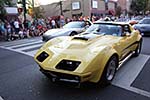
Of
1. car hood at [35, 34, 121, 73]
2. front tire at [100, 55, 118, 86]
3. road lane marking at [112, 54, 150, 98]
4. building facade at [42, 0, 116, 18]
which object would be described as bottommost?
road lane marking at [112, 54, 150, 98]

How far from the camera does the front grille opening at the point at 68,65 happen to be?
4.76 meters

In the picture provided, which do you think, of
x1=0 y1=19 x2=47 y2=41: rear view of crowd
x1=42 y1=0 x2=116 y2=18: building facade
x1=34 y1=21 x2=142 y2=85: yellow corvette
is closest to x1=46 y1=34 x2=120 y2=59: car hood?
x1=34 y1=21 x2=142 y2=85: yellow corvette

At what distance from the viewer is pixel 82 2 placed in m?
45.2

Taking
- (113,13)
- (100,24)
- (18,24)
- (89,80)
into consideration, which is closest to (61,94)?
(89,80)

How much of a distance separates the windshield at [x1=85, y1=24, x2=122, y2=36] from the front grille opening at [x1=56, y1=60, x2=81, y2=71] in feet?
7.33

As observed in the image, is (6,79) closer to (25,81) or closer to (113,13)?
(25,81)

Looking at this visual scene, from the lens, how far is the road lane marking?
5.21 meters

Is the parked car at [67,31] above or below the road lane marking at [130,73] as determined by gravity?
above

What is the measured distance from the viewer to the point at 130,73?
6328 millimetres

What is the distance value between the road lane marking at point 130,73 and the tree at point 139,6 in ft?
171

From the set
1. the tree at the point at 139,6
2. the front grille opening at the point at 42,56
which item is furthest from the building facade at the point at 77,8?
the front grille opening at the point at 42,56

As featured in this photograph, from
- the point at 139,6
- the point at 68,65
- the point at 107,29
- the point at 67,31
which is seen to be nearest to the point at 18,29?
the point at 67,31

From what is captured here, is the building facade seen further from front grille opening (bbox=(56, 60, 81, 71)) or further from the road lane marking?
front grille opening (bbox=(56, 60, 81, 71))

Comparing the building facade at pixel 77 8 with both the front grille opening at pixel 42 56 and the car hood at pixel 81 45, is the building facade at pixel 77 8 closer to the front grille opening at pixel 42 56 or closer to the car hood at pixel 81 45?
the car hood at pixel 81 45
